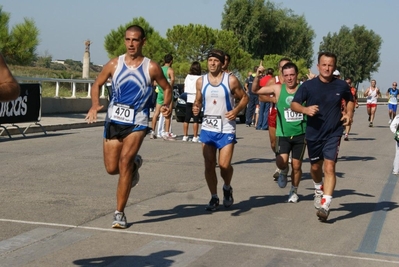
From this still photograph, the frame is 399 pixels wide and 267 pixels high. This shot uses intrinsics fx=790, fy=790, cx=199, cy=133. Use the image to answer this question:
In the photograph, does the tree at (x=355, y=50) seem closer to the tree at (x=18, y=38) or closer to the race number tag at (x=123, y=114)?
the tree at (x=18, y=38)

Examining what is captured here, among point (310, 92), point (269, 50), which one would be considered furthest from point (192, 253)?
point (269, 50)

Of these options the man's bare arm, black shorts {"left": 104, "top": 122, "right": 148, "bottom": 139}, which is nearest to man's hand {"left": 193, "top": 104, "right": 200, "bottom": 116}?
black shorts {"left": 104, "top": 122, "right": 148, "bottom": 139}

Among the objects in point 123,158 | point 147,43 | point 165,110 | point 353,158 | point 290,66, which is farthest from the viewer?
point 147,43

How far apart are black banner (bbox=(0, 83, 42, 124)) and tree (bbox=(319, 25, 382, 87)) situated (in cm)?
9467

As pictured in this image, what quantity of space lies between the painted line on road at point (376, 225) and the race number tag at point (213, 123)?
2.06 m

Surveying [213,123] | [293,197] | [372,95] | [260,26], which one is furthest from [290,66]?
[260,26]

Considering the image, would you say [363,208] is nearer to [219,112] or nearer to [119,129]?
[219,112]

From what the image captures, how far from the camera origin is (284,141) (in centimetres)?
1053

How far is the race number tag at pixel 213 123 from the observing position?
9.30 m

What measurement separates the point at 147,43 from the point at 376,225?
166 feet

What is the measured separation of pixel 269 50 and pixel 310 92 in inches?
3238

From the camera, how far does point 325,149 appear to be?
9.05 metres

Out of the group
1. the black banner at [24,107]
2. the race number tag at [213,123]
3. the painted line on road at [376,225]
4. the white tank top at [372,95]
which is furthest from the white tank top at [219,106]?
the white tank top at [372,95]

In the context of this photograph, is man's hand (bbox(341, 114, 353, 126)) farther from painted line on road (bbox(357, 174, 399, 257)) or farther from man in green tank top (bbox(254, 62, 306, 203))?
man in green tank top (bbox(254, 62, 306, 203))
